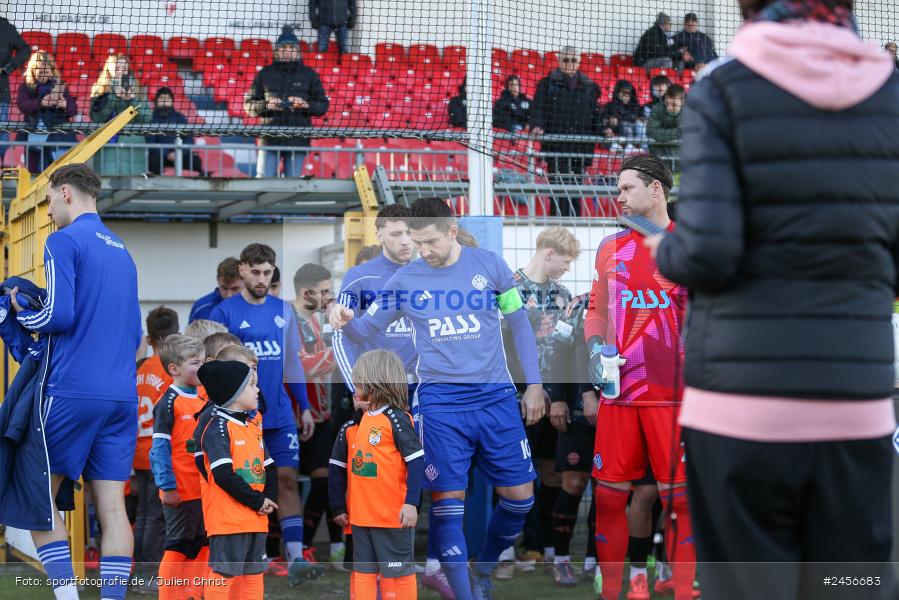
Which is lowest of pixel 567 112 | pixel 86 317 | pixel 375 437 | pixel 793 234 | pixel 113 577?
pixel 113 577

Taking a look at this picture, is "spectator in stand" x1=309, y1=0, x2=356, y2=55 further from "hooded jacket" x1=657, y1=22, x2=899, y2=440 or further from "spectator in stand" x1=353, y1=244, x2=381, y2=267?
"hooded jacket" x1=657, y1=22, x2=899, y2=440

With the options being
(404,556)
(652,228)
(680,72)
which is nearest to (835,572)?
(652,228)

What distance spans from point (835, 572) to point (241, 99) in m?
10.4

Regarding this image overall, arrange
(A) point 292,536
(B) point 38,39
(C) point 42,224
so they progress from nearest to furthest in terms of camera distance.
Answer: (C) point 42,224 < (A) point 292,536 < (B) point 38,39

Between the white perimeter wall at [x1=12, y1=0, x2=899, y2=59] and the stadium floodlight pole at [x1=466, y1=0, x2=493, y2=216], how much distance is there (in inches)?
91.4

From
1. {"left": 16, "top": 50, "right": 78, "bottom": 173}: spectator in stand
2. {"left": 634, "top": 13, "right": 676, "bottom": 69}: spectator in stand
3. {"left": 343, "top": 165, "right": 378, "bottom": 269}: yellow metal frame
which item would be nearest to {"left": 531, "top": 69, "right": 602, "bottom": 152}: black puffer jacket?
{"left": 634, "top": 13, "right": 676, "bottom": 69}: spectator in stand

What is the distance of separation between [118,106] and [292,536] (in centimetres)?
521

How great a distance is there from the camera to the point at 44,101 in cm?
939

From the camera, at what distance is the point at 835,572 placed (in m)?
2.20

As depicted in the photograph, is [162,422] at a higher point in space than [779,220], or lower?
lower

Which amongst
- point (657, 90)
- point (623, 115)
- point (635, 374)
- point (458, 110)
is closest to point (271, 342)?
point (635, 374)

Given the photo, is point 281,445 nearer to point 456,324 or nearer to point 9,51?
point 456,324

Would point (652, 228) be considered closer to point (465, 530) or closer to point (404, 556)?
point (404, 556)

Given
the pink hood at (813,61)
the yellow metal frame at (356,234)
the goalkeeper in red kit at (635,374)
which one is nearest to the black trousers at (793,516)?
the pink hood at (813,61)
